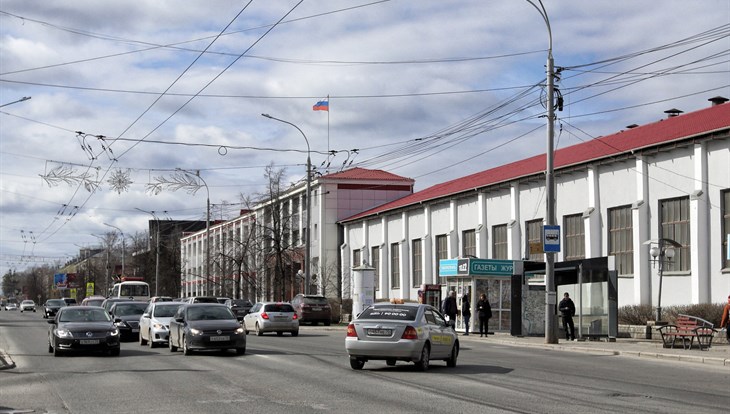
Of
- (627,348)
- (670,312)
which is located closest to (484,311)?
(670,312)

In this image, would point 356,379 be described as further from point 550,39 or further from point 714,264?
point 714,264

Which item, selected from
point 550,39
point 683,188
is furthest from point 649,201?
point 550,39

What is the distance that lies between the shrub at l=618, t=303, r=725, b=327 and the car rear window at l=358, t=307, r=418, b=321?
19.3 metres

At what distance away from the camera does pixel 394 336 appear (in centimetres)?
2016

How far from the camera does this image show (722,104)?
152 ft

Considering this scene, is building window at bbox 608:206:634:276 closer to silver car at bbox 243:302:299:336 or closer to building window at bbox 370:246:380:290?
silver car at bbox 243:302:299:336

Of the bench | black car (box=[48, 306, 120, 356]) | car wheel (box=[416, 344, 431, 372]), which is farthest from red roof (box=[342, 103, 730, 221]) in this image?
black car (box=[48, 306, 120, 356])

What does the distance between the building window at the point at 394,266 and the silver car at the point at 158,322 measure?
133 feet

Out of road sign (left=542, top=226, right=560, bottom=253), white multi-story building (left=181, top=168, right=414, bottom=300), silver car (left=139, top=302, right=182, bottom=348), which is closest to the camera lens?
silver car (left=139, top=302, right=182, bottom=348)

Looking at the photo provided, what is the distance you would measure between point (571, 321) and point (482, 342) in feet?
10.7

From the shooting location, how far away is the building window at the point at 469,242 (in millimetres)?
60444

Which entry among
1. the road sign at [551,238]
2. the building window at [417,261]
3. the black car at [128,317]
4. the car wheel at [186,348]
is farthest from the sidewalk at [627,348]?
the building window at [417,261]

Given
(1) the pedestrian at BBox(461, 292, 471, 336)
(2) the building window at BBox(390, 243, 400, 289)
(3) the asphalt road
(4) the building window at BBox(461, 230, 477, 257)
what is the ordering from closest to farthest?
(3) the asphalt road → (1) the pedestrian at BBox(461, 292, 471, 336) → (4) the building window at BBox(461, 230, 477, 257) → (2) the building window at BBox(390, 243, 400, 289)

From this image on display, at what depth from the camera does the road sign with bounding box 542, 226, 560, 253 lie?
31.4 meters
